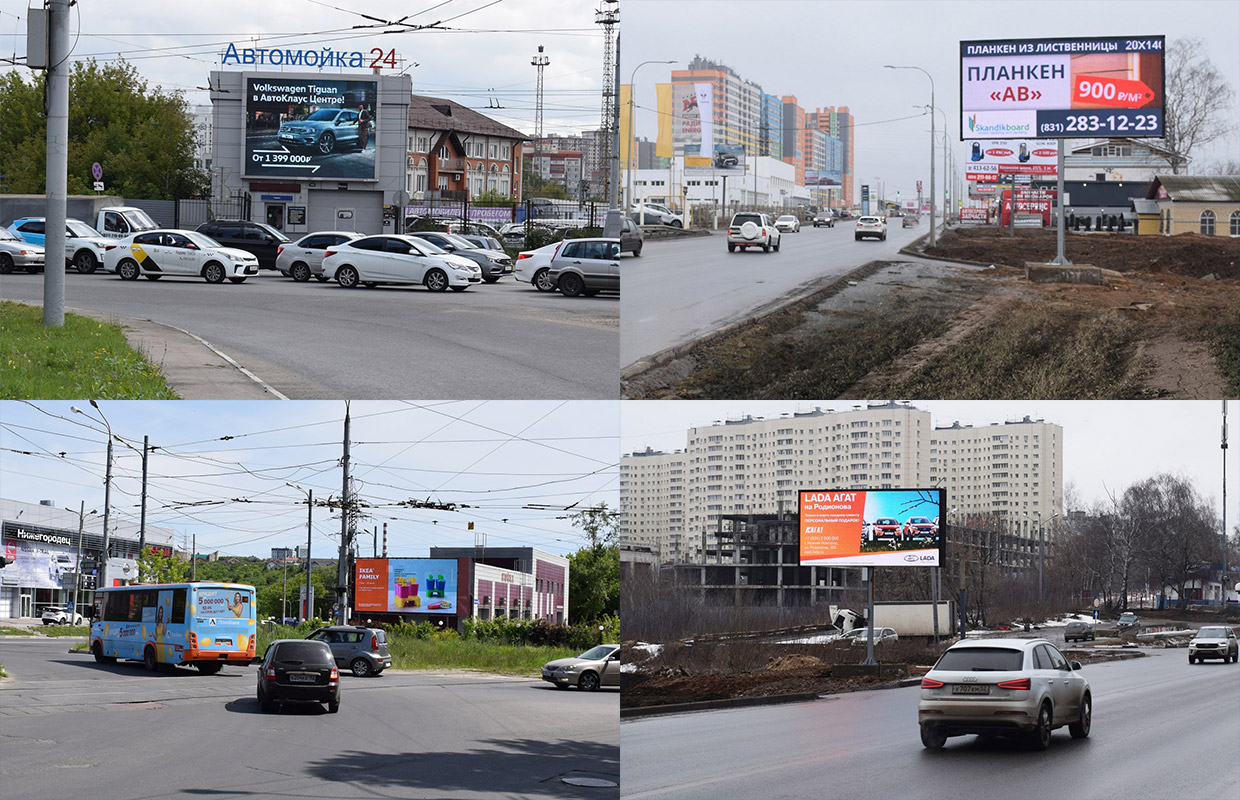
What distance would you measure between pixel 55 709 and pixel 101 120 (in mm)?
29098

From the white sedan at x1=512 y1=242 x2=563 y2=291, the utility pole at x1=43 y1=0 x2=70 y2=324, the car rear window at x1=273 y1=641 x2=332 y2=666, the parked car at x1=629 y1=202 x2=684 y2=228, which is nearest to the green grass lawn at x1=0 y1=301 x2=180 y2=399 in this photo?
the utility pole at x1=43 y1=0 x2=70 y2=324

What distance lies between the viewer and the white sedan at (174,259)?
26984mm

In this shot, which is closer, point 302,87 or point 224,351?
point 224,351

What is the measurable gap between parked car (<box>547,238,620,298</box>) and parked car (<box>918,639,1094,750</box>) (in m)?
15.1

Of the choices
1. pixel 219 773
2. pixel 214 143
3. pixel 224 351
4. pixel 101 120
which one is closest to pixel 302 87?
pixel 214 143

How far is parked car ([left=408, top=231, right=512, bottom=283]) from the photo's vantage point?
31.5m

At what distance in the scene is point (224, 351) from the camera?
16125 mm

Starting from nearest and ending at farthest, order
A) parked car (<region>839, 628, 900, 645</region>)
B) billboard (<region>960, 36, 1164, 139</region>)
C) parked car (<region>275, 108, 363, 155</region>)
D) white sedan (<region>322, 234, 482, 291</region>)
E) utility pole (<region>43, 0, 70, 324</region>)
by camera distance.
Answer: utility pole (<region>43, 0, 70, 324</region>) → billboard (<region>960, 36, 1164, 139</region>) → parked car (<region>839, 628, 900, 645</region>) → white sedan (<region>322, 234, 482, 291</region>) → parked car (<region>275, 108, 363, 155</region>)

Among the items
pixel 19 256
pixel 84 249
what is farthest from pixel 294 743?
pixel 84 249

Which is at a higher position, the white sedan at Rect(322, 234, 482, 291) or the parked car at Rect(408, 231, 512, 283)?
the parked car at Rect(408, 231, 512, 283)

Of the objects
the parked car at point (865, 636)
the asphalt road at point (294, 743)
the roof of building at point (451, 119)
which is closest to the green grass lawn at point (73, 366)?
the asphalt road at point (294, 743)

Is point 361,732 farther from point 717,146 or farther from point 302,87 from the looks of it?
point 302,87

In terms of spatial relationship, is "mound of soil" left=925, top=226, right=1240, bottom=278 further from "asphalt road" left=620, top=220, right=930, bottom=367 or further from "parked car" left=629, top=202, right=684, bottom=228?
"parked car" left=629, top=202, right=684, bottom=228

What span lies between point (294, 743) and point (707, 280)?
364 inches
